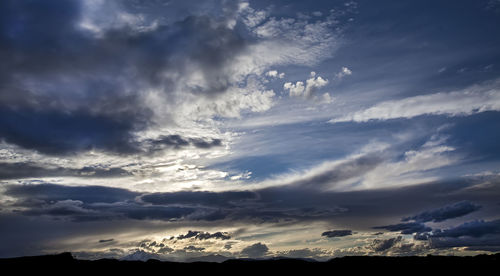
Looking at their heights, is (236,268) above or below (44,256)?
below

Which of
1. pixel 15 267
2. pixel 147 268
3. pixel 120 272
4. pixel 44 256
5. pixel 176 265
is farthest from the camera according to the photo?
pixel 176 265

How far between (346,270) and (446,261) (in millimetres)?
62078

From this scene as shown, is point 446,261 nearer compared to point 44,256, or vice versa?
point 44,256

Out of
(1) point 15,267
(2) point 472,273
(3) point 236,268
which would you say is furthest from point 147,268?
(2) point 472,273

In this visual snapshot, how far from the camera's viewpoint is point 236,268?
187 metres

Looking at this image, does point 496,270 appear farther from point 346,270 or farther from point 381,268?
point 346,270

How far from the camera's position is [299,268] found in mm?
193750

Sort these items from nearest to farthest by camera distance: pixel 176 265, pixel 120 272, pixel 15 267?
pixel 15 267 → pixel 120 272 → pixel 176 265

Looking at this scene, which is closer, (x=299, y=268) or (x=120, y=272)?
(x=120, y=272)

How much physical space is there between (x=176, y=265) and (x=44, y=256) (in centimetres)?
6872

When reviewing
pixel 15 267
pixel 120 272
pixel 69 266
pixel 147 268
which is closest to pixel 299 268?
pixel 147 268

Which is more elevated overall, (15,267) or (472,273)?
(15,267)

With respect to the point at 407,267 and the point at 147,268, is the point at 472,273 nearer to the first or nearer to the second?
the point at 407,267

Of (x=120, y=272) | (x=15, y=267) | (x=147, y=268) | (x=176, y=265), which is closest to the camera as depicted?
(x=15, y=267)
